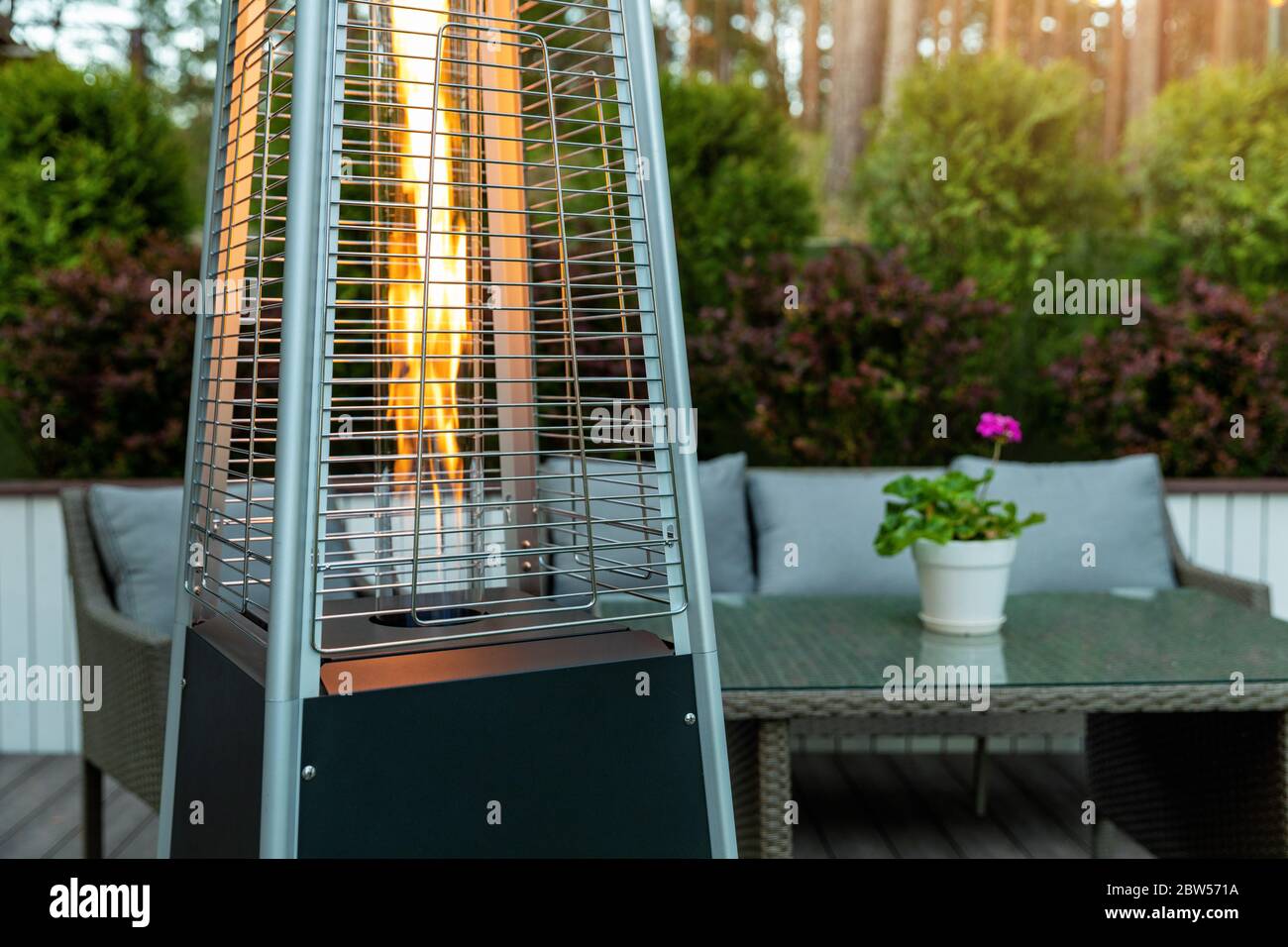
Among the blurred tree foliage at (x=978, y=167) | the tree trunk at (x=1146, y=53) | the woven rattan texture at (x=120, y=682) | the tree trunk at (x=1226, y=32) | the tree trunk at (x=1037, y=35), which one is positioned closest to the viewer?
the woven rattan texture at (x=120, y=682)

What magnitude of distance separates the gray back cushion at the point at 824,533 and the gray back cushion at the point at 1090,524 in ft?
0.86

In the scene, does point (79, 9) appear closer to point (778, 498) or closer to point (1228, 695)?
point (778, 498)

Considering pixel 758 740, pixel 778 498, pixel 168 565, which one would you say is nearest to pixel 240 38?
pixel 758 740

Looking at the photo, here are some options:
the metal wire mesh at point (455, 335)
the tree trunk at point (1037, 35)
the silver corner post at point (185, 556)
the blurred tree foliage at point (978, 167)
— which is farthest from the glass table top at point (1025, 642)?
the tree trunk at point (1037, 35)

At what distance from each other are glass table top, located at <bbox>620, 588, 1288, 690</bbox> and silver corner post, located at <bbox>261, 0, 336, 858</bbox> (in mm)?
1055

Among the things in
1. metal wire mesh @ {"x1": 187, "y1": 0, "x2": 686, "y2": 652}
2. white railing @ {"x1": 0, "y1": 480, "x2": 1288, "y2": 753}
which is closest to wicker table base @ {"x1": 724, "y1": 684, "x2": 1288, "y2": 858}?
metal wire mesh @ {"x1": 187, "y1": 0, "x2": 686, "y2": 652}

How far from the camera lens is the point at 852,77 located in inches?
281

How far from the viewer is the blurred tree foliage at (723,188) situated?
4.30 m

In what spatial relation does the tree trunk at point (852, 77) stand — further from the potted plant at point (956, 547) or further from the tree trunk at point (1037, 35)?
the tree trunk at point (1037, 35)

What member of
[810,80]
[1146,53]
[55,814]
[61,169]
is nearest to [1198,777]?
[55,814]

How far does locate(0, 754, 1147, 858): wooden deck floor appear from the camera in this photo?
110 inches

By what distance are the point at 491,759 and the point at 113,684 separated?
1.62 meters

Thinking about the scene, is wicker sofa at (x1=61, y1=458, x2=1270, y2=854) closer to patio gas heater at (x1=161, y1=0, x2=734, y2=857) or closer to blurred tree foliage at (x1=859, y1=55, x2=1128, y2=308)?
patio gas heater at (x1=161, y1=0, x2=734, y2=857)

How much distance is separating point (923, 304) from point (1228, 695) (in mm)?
2085
